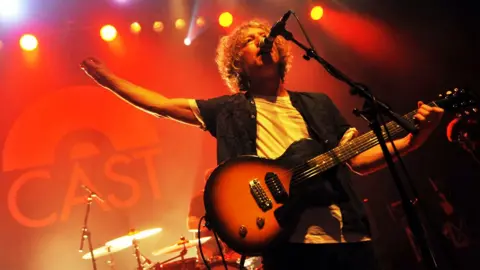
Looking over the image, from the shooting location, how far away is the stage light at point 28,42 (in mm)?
5875

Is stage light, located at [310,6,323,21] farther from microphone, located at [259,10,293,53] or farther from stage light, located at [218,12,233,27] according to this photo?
microphone, located at [259,10,293,53]

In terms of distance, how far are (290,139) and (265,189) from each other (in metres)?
0.33

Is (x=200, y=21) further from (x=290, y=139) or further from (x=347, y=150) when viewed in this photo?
(x=347, y=150)

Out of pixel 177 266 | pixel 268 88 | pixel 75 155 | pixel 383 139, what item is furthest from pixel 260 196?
pixel 75 155

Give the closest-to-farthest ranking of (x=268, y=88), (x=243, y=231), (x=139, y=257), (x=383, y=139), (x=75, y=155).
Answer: (x=383, y=139) → (x=243, y=231) → (x=268, y=88) → (x=139, y=257) → (x=75, y=155)

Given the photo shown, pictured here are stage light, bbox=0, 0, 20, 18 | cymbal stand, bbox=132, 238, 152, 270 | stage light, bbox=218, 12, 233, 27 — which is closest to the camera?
cymbal stand, bbox=132, 238, 152, 270

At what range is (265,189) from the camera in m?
2.18

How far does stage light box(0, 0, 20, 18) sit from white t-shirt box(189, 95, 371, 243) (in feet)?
14.3

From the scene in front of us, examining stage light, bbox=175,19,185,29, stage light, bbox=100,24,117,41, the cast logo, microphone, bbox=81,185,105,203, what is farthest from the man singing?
stage light, bbox=175,19,185,29

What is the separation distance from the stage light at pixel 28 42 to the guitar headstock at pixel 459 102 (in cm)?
515

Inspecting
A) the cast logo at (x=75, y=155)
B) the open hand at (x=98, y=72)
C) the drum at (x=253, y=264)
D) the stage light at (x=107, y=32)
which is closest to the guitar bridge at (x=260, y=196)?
the open hand at (x=98, y=72)

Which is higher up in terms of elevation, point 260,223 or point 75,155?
point 75,155

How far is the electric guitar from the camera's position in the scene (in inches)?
82.2

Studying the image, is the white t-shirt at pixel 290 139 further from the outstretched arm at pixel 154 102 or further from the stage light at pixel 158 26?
the stage light at pixel 158 26
